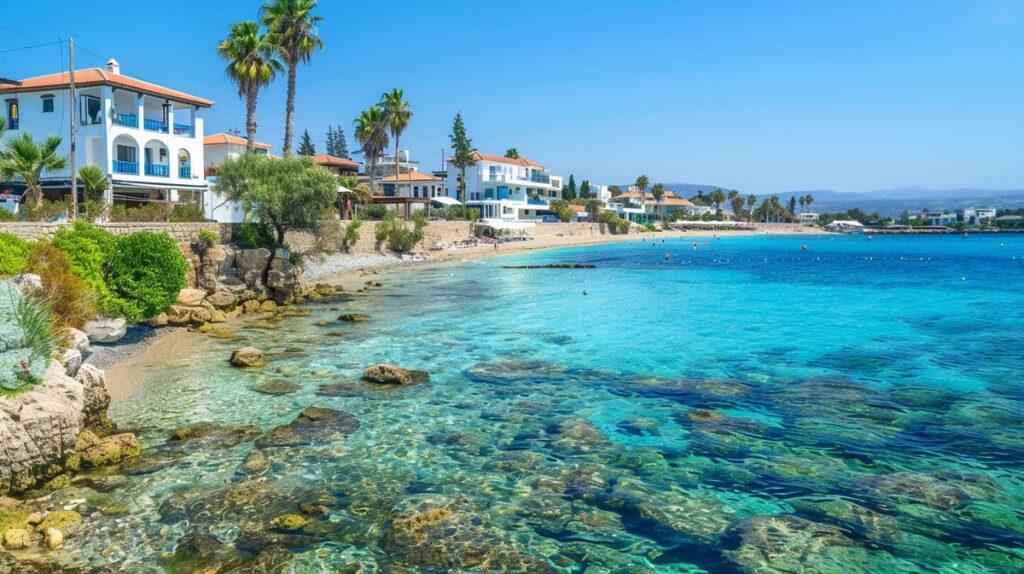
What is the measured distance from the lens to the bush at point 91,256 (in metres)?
22.2

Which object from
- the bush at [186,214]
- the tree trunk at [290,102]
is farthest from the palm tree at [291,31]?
the bush at [186,214]

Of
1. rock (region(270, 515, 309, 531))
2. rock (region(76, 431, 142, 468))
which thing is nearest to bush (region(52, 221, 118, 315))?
rock (region(76, 431, 142, 468))

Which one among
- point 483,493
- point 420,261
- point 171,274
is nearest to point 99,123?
point 171,274

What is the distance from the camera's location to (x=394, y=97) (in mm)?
75062

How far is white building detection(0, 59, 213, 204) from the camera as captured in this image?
41.0 meters

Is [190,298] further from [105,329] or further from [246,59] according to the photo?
[246,59]

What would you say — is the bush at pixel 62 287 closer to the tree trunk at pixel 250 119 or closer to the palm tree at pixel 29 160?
the palm tree at pixel 29 160

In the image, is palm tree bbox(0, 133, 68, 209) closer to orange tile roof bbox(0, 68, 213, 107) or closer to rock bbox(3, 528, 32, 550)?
orange tile roof bbox(0, 68, 213, 107)

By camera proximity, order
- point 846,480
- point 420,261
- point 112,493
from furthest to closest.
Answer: point 420,261 → point 846,480 → point 112,493

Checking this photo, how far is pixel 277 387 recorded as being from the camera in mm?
17844

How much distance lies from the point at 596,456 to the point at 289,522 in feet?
19.1

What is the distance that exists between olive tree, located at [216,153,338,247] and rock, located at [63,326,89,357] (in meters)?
22.7

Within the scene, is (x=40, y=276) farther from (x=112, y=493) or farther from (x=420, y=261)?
(x=420, y=261)

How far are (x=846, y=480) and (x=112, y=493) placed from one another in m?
12.5
